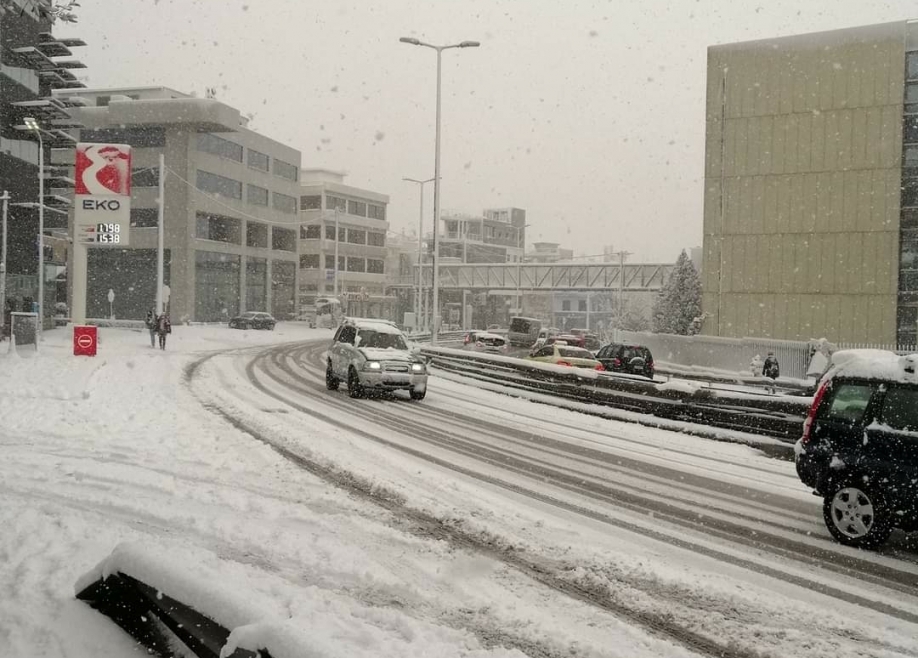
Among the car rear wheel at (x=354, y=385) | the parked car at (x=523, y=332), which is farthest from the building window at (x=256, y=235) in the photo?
the car rear wheel at (x=354, y=385)

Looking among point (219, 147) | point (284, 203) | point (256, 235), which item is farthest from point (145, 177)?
point (284, 203)

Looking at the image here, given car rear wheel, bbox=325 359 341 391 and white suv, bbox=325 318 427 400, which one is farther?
car rear wheel, bbox=325 359 341 391

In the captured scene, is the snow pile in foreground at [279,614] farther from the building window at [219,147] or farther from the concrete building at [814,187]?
the building window at [219,147]

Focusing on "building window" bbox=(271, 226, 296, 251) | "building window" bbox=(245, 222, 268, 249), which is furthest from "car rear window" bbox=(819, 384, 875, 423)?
"building window" bbox=(271, 226, 296, 251)

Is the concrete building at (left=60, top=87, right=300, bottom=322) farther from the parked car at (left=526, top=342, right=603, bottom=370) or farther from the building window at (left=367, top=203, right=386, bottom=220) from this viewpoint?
the parked car at (left=526, top=342, right=603, bottom=370)

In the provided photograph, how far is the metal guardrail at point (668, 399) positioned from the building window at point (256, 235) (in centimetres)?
6401

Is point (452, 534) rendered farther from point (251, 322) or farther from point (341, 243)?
point (341, 243)

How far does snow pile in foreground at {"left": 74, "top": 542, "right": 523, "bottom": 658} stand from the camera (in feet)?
12.1

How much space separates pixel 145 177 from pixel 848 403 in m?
74.2

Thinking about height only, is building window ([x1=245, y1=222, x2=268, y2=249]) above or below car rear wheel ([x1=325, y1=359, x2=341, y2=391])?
above

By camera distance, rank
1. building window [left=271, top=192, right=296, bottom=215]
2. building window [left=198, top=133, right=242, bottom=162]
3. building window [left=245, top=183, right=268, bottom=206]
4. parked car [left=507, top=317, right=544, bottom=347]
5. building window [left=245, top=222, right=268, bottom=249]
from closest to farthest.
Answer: parked car [left=507, top=317, right=544, bottom=347] < building window [left=198, top=133, right=242, bottom=162] < building window [left=245, top=183, right=268, bottom=206] < building window [left=245, top=222, right=268, bottom=249] < building window [left=271, top=192, right=296, bottom=215]

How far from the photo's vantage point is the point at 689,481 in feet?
38.1

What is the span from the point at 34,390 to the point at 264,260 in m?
69.8

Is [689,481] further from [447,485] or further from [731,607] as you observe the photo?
[731,607]
